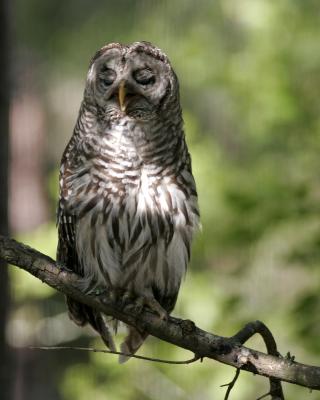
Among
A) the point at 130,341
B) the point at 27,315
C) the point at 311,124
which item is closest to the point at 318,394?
the point at 130,341

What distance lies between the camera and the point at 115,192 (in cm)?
422

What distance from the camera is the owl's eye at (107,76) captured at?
425cm

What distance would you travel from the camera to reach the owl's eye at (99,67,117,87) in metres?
4.25

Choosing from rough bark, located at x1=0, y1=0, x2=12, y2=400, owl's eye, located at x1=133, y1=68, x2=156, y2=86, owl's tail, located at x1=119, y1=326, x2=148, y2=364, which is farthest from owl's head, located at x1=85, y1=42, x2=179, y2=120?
rough bark, located at x1=0, y1=0, x2=12, y2=400

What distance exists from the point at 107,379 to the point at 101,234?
3.07m

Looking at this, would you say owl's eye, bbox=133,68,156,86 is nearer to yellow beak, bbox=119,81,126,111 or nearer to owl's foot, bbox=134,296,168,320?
yellow beak, bbox=119,81,126,111

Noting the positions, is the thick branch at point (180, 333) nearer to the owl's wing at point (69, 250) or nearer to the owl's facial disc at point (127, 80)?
the owl's wing at point (69, 250)

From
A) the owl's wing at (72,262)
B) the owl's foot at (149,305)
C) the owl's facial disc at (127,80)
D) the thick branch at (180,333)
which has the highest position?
the owl's facial disc at (127,80)

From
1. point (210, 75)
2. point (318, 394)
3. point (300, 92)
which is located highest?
point (210, 75)

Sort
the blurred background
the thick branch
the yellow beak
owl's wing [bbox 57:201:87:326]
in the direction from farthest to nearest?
the blurred background
owl's wing [bbox 57:201:87:326]
the yellow beak
the thick branch

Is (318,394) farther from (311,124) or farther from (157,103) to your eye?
(157,103)

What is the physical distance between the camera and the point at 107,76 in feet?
14.0

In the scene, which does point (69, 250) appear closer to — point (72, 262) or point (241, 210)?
point (72, 262)

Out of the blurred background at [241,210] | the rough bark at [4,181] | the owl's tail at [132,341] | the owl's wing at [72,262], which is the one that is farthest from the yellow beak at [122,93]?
the rough bark at [4,181]
